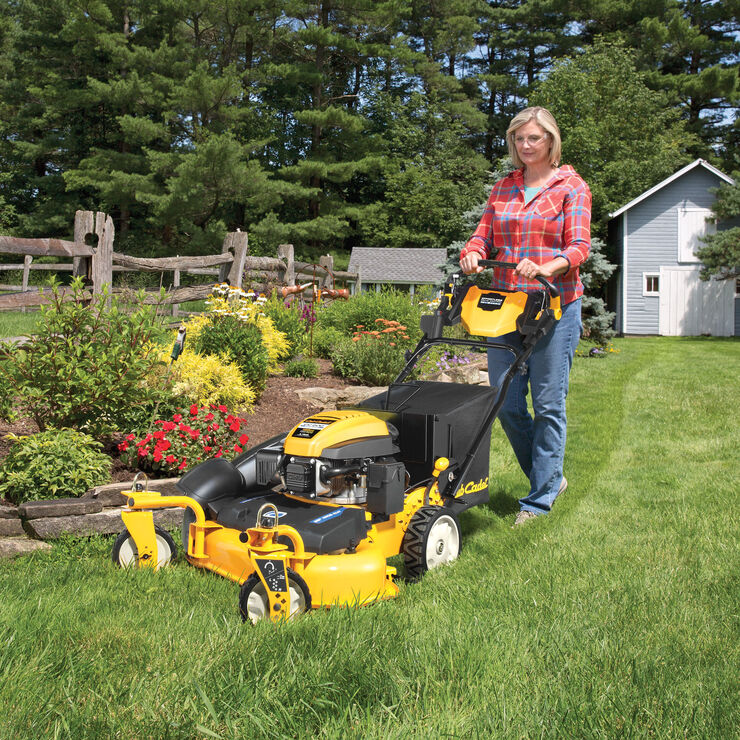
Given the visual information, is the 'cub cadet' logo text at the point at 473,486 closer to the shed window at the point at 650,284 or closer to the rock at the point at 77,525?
the rock at the point at 77,525

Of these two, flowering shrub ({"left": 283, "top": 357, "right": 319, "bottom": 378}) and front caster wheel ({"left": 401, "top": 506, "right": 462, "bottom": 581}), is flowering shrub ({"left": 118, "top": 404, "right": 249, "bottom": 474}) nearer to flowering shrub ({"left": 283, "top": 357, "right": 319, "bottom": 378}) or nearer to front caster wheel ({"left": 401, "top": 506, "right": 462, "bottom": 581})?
front caster wheel ({"left": 401, "top": 506, "right": 462, "bottom": 581})

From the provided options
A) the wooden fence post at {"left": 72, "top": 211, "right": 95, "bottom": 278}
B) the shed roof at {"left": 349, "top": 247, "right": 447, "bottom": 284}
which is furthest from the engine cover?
the shed roof at {"left": 349, "top": 247, "right": 447, "bottom": 284}

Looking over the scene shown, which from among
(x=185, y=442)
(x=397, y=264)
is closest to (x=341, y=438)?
(x=185, y=442)

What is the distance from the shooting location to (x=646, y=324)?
22.8 metres

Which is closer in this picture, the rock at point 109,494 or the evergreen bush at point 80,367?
the rock at point 109,494

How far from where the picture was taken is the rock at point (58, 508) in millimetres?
3430

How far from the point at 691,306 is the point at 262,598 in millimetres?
22406

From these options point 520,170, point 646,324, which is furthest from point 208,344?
point 646,324

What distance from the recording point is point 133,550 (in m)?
3.19

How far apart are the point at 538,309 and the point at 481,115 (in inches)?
1262

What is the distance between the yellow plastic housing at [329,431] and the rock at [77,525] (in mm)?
1126

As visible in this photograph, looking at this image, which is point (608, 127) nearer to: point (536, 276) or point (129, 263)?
point (129, 263)

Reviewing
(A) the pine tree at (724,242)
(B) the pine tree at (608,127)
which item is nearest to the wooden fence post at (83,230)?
(B) the pine tree at (608,127)

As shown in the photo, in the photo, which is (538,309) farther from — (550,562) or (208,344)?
(208,344)
